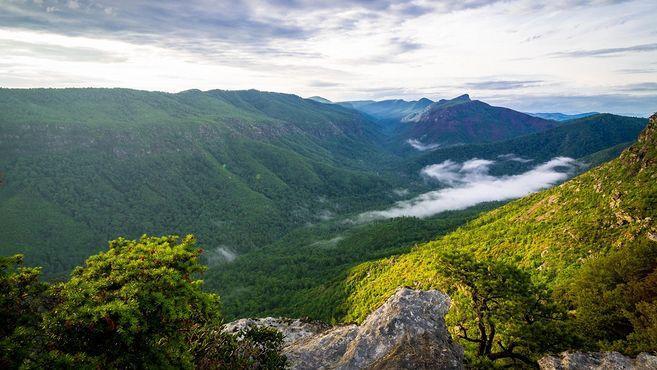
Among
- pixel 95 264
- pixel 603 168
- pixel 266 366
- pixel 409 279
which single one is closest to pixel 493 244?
pixel 409 279

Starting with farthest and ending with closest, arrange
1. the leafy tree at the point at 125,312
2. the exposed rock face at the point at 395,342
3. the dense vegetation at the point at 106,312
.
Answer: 1. the exposed rock face at the point at 395,342
2. the leafy tree at the point at 125,312
3. the dense vegetation at the point at 106,312

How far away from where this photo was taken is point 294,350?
37.5 meters

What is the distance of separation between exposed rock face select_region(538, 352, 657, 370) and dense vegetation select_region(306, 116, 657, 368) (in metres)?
2.23

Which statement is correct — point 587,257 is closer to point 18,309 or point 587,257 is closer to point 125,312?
point 125,312

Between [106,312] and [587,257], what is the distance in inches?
2972

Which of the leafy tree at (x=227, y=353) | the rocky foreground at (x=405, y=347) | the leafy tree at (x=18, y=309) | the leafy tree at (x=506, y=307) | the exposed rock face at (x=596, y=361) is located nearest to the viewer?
the leafy tree at (x=18, y=309)

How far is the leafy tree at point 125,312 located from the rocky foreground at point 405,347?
1374 cm

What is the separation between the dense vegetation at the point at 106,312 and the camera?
19703 mm

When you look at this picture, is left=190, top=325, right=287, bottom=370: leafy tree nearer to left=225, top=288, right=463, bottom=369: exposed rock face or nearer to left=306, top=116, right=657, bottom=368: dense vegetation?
left=225, top=288, right=463, bottom=369: exposed rock face

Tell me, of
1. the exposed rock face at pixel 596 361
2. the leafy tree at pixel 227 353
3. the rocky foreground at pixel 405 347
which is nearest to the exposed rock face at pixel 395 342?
the rocky foreground at pixel 405 347

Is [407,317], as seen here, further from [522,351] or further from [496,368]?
[522,351]

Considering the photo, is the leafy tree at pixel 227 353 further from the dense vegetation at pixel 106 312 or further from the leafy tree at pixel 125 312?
the leafy tree at pixel 125 312

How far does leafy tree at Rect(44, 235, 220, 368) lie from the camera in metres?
20.7

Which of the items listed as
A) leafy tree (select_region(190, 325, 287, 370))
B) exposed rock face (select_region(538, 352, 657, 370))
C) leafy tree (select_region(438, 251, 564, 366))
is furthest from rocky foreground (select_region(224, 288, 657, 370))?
leafy tree (select_region(190, 325, 287, 370))
